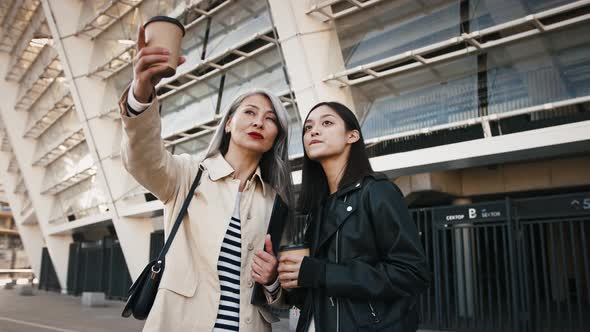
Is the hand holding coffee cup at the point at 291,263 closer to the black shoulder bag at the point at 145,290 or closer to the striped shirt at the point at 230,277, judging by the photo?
the striped shirt at the point at 230,277

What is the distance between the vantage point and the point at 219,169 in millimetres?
2336

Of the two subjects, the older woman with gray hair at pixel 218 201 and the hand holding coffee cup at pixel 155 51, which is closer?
the hand holding coffee cup at pixel 155 51

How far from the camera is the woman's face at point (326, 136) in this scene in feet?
7.44

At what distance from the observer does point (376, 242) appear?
2025mm

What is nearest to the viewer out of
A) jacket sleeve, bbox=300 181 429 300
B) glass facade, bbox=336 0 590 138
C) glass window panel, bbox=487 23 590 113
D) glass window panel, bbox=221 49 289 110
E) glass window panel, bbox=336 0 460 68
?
jacket sleeve, bbox=300 181 429 300

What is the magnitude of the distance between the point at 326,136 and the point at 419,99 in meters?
10.00

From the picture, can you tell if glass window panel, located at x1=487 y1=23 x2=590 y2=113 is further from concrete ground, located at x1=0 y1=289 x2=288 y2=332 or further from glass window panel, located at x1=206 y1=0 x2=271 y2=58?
concrete ground, located at x1=0 y1=289 x2=288 y2=332

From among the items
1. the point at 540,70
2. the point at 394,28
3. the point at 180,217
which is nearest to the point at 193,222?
the point at 180,217

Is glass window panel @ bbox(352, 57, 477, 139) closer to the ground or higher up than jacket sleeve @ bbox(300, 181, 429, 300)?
higher up

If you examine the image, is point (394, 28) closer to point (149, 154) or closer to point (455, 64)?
point (455, 64)

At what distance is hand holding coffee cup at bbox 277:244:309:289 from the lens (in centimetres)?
195

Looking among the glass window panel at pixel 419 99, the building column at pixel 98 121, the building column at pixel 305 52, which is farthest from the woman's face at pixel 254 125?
the building column at pixel 98 121

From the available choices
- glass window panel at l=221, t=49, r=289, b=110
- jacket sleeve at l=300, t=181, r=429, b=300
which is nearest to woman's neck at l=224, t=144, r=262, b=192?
jacket sleeve at l=300, t=181, r=429, b=300

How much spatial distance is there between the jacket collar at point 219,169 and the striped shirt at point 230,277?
17 centimetres
